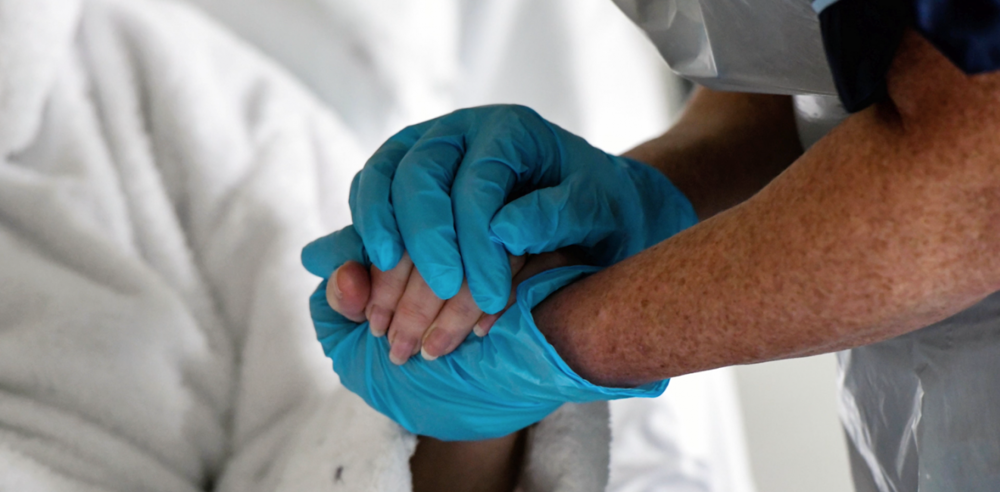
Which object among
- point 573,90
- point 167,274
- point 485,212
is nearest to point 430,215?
point 485,212

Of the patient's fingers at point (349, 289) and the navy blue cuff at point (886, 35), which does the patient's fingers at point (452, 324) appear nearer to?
the patient's fingers at point (349, 289)

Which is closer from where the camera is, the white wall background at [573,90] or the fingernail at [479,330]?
the fingernail at [479,330]

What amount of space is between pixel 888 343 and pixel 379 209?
47 centimetres

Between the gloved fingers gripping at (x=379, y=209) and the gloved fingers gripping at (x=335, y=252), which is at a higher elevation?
the gloved fingers gripping at (x=379, y=209)

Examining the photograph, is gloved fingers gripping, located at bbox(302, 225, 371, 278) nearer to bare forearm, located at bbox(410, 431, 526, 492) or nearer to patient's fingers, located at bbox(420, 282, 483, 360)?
patient's fingers, located at bbox(420, 282, 483, 360)

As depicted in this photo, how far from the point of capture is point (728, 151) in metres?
0.76

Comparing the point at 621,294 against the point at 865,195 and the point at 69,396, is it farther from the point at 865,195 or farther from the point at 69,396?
the point at 69,396

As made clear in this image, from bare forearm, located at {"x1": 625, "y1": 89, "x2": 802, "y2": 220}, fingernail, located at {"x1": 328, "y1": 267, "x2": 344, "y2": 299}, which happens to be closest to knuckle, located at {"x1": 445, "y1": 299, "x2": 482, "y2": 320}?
fingernail, located at {"x1": 328, "y1": 267, "x2": 344, "y2": 299}

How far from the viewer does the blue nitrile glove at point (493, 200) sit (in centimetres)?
55

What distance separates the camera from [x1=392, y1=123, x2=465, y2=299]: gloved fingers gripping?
55cm

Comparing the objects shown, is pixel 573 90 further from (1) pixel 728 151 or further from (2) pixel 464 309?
(2) pixel 464 309

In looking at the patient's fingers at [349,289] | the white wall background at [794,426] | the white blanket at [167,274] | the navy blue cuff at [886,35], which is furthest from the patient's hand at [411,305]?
the white wall background at [794,426]

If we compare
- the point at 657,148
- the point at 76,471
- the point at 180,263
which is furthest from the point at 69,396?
the point at 657,148

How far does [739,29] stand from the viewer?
1.74 ft
